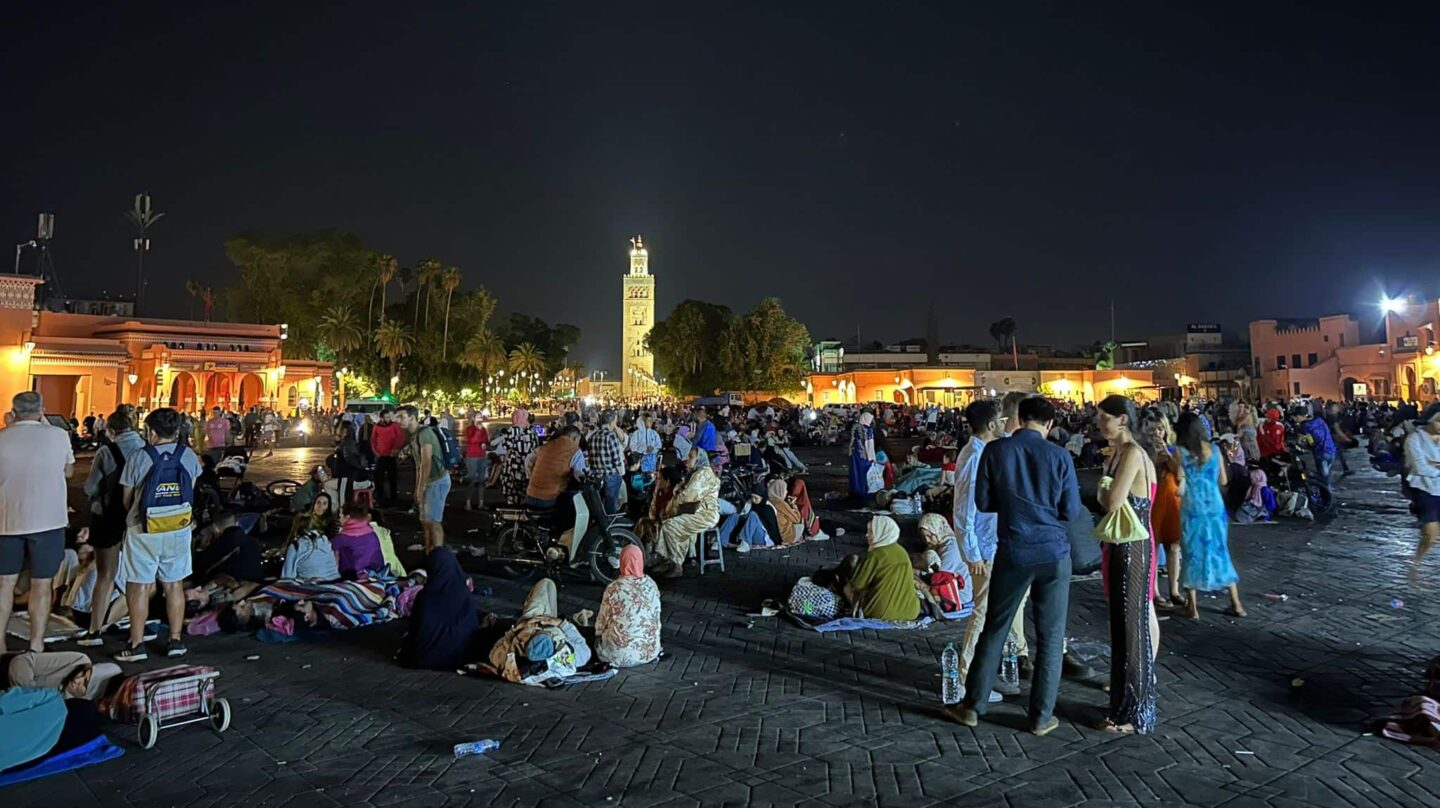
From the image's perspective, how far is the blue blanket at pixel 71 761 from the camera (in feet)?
11.8

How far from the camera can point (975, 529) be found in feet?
16.3

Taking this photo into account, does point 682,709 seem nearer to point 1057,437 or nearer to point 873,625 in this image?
point 873,625

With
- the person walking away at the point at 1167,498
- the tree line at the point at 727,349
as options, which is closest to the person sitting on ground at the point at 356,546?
the person walking away at the point at 1167,498

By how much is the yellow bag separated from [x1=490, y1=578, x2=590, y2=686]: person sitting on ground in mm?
3154

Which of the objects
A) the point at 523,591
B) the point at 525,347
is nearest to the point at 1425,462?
the point at 523,591

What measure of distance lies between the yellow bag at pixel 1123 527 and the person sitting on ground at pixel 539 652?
124 inches

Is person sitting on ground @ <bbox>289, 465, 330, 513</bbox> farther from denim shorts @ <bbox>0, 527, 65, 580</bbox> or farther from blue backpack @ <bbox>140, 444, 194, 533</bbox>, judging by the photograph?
denim shorts @ <bbox>0, 527, 65, 580</bbox>

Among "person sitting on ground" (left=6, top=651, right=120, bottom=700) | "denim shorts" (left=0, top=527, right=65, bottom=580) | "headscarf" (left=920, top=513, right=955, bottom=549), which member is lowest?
"person sitting on ground" (left=6, top=651, right=120, bottom=700)

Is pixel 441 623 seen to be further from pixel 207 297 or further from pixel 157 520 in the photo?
pixel 207 297

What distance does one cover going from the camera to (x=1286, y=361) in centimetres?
5000

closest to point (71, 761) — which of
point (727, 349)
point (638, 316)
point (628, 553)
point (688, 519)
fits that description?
point (628, 553)

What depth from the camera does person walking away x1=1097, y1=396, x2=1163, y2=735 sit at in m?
3.99

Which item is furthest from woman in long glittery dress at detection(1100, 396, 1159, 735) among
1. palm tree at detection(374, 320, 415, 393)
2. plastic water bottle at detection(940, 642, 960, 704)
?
palm tree at detection(374, 320, 415, 393)

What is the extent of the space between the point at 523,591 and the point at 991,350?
86.9 metres
